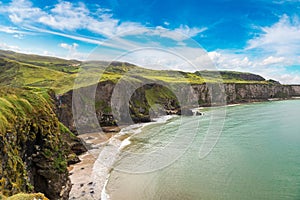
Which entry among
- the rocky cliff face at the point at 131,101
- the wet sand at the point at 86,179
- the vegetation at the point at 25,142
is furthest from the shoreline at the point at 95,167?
the rocky cliff face at the point at 131,101

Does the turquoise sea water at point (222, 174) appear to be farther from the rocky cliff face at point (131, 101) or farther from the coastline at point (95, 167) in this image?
the rocky cliff face at point (131, 101)

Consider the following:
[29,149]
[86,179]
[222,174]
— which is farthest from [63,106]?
[222,174]

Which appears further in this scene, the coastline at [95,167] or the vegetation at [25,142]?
the coastline at [95,167]

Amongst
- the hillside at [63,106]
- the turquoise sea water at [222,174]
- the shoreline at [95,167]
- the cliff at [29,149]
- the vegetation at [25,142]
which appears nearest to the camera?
the vegetation at [25,142]

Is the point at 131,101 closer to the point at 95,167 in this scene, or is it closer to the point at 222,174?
the point at 95,167

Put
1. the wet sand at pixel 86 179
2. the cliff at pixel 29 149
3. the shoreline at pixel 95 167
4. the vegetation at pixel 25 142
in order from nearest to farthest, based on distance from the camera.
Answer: the vegetation at pixel 25 142, the cliff at pixel 29 149, the wet sand at pixel 86 179, the shoreline at pixel 95 167

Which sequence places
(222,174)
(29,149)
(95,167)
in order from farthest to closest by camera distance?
(95,167)
(222,174)
(29,149)

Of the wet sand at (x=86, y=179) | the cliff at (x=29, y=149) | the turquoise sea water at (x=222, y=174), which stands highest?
the cliff at (x=29, y=149)
